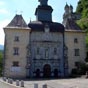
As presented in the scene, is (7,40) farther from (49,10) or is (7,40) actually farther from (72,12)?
(72,12)

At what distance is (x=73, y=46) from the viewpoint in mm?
51781

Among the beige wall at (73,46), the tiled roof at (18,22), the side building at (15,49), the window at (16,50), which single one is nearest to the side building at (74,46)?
the beige wall at (73,46)

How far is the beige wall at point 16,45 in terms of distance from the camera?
4803cm

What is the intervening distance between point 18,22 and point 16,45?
5.43m

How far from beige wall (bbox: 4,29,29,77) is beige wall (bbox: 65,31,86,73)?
8593 millimetres

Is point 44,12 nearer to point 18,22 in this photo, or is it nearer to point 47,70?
point 18,22

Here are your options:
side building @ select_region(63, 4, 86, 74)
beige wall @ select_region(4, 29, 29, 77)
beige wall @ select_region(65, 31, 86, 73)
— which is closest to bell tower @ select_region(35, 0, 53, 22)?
side building @ select_region(63, 4, 86, 74)

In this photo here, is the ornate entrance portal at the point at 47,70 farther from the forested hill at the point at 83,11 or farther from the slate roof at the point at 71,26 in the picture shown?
the forested hill at the point at 83,11

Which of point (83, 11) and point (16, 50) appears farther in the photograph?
point (83, 11)

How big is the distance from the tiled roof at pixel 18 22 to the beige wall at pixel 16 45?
1578 millimetres

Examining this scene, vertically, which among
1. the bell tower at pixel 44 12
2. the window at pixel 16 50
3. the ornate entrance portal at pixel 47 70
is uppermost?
the bell tower at pixel 44 12

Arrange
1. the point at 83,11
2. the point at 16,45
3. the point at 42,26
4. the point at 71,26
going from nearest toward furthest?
the point at 16,45 → the point at 42,26 → the point at 71,26 → the point at 83,11

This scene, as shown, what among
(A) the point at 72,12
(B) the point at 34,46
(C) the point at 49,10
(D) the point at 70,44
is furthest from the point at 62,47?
(A) the point at 72,12

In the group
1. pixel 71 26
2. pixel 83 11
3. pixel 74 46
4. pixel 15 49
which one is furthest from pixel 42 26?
pixel 83 11
